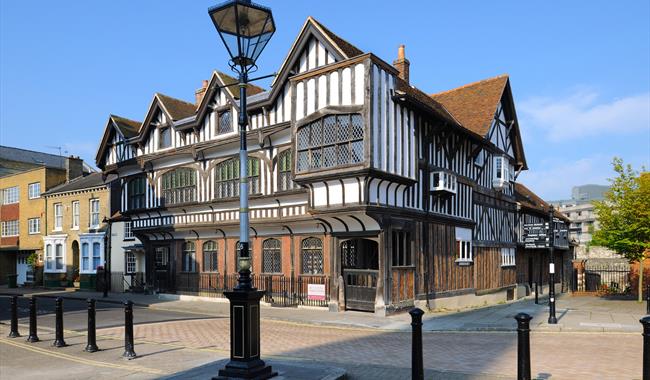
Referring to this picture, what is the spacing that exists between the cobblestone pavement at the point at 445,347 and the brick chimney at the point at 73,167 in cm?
2708

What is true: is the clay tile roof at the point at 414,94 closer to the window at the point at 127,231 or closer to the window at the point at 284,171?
the window at the point at 284,171

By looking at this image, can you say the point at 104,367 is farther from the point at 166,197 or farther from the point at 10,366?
the point at 166,197

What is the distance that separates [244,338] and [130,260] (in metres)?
24.5

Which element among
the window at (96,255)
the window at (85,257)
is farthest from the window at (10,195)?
the window at (96,255)

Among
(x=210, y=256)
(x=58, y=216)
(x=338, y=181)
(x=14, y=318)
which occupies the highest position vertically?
(x=338, y=181)

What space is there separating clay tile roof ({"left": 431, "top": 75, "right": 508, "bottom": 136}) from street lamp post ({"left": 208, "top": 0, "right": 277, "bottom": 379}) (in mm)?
17769

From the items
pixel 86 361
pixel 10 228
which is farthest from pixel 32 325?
pixel 10 228

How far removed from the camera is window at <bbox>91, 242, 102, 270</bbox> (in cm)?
3180

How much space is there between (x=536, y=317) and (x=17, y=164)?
48.5 metres

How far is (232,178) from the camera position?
22062mm

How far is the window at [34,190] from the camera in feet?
125

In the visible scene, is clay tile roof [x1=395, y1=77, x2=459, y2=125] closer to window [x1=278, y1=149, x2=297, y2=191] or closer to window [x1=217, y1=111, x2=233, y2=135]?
window [x1=278, y1=149, x2=297, y2=191]

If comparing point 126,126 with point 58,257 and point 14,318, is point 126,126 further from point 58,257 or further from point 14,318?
point 14,318

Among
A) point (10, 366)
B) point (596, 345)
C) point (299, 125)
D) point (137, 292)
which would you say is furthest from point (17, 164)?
point (596, 345)
